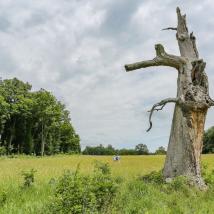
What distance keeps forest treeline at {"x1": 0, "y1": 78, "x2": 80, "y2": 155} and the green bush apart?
74.4m

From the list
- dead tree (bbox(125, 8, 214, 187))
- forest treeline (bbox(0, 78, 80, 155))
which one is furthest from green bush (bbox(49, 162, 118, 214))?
forest treeline (bbox(0, 78, 80, 155))

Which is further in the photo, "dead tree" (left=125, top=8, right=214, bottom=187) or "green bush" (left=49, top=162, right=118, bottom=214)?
"dead tree" (left=125, top=8, right=214, bottom=187)

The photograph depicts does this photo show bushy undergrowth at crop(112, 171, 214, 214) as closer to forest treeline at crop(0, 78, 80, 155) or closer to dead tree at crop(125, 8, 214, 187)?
dead tree at crop(125, 8, 214, 187)

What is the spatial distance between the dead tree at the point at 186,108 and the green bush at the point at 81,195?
17.0ft

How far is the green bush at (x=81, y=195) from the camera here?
8188 millimetres

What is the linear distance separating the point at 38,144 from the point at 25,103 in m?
12.9

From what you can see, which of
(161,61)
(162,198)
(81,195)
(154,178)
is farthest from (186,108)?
(81,195)

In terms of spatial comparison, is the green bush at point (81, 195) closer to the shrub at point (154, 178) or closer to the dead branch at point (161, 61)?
the shrub at point (154, 178)

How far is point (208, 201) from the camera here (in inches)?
457

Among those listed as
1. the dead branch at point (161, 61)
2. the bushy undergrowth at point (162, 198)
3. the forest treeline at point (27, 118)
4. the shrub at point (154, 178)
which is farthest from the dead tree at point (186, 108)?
the forest treeline at point (27, 118)

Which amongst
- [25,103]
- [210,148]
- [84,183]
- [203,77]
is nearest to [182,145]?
[203,77]

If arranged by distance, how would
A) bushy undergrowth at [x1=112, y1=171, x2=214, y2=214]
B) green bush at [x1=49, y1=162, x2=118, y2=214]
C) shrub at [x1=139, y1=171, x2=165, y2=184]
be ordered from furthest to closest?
shrub at [x1=139, y1=171, x2=165, y2=184]
bushy undergrowth at [x1=112, y1=171, x2=214, y2=214]
green bush at [x1=49, y1=162, x2=118, y2=214]

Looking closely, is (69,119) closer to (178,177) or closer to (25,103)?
(25,103)

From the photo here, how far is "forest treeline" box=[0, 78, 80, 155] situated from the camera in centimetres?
8743
